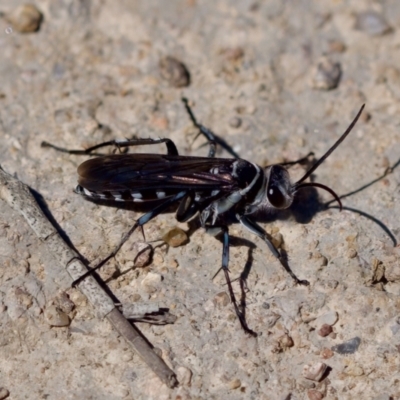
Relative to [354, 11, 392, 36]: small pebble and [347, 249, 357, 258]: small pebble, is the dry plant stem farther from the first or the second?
[354, 11, 392, 36]: small pebble

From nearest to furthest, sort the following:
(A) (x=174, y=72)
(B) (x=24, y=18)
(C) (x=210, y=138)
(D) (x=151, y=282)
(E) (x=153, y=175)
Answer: (D) (x=151, y=282), (E) (x=153, y=175), (C) (x=210, y=138), (A) (x=174, y=72), (B) (x=24, y=18)

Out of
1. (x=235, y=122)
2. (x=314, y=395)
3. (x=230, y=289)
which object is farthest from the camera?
(x=235, y=122)

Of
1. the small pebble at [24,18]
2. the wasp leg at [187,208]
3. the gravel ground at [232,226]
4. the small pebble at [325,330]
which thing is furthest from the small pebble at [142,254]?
the small pebble at [24,18]

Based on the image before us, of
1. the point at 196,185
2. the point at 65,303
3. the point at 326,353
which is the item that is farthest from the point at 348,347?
the point at 65,303

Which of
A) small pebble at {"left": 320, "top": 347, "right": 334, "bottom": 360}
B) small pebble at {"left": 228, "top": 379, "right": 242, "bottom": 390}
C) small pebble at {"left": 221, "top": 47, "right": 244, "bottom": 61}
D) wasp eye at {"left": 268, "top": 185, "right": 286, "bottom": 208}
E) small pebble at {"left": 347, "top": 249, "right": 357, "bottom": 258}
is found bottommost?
small pebble at {"left": 320, "top": 347, "right": 334, "bottom": 360}

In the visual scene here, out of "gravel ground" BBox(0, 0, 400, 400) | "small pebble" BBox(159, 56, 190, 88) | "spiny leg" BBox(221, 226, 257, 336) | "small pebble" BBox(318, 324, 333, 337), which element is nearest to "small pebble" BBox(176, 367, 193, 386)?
"gravel ground" BBox(0, 0, 400, 400)

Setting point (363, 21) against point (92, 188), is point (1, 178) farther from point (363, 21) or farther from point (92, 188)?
point (363, 21)

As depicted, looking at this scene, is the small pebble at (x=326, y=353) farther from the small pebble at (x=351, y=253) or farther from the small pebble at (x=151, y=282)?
the small pebble at (x=151, y=282)

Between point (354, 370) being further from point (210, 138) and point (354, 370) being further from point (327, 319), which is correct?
point (210, 138)
